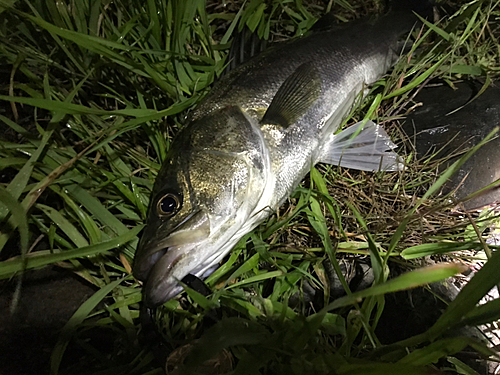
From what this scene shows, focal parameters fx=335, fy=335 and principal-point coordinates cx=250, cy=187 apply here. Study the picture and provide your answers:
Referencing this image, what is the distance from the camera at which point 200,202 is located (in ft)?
5.40

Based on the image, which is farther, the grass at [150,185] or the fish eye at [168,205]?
the grass at [150,185]

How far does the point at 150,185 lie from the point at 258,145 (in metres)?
0.76

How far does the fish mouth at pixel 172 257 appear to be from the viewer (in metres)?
1.58

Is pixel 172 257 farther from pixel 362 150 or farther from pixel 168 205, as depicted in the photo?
pixel 362 150

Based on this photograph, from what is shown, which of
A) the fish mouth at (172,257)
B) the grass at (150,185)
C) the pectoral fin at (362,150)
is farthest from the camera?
the pectoral fin at (362,150)

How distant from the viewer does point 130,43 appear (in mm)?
2270

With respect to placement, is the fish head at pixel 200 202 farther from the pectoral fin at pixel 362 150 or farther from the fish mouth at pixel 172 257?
the pectoral fin at pixel 362 150

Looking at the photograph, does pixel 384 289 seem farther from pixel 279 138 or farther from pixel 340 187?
pixel 340 187

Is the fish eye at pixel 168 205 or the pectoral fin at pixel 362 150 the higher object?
the fish eye at pixel 168 205

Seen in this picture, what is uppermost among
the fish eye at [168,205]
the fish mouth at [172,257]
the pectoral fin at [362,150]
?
the fish eye at [168,205]

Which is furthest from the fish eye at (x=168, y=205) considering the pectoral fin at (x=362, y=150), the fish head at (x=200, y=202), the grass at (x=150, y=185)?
the pectoral fin at (x=362, y=150)

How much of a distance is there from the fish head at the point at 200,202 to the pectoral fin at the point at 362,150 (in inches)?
22.4

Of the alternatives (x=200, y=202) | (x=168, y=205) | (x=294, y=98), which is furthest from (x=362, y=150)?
(x=168, y=205)

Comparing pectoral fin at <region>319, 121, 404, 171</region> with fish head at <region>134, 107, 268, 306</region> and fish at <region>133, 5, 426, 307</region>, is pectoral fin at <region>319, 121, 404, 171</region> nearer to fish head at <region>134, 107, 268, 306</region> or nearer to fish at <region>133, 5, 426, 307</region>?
Result: fish at <region>133, 5, 426, 307</region>
